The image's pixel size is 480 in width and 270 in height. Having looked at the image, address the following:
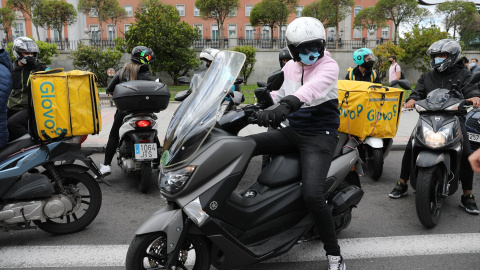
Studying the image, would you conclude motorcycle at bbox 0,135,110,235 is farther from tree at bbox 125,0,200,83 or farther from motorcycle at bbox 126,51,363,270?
tree at bbox 125,0,200,83

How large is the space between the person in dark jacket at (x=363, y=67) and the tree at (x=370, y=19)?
107 feet

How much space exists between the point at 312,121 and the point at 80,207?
7.52 feet

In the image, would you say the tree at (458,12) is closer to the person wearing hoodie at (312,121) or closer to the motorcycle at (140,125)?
the motorcycle at (140,125)

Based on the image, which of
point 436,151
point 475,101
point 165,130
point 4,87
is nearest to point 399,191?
point 436,151

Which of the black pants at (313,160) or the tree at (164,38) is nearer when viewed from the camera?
the black pants at (313,160)

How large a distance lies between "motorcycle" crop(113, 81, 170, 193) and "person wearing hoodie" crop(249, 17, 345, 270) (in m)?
2.08

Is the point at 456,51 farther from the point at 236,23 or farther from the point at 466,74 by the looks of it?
the point at 236,23

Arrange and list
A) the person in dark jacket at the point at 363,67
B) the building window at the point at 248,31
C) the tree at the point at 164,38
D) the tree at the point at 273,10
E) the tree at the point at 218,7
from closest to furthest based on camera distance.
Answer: the person in dark jacket at the point at 363,67
the tree at the point at 164,38
the tree at the point at 218,7
the tree at the point at 273,10
the building window at the point at 248,31

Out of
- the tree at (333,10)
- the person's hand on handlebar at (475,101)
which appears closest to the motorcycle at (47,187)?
the person's hand on handlebar at (475,101)

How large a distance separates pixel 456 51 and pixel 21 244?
4.55 m

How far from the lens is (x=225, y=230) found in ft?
8.86

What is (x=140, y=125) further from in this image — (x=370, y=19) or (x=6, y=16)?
(x=6, y=16)

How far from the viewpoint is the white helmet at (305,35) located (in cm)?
292

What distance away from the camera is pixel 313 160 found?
2973 millimetres
